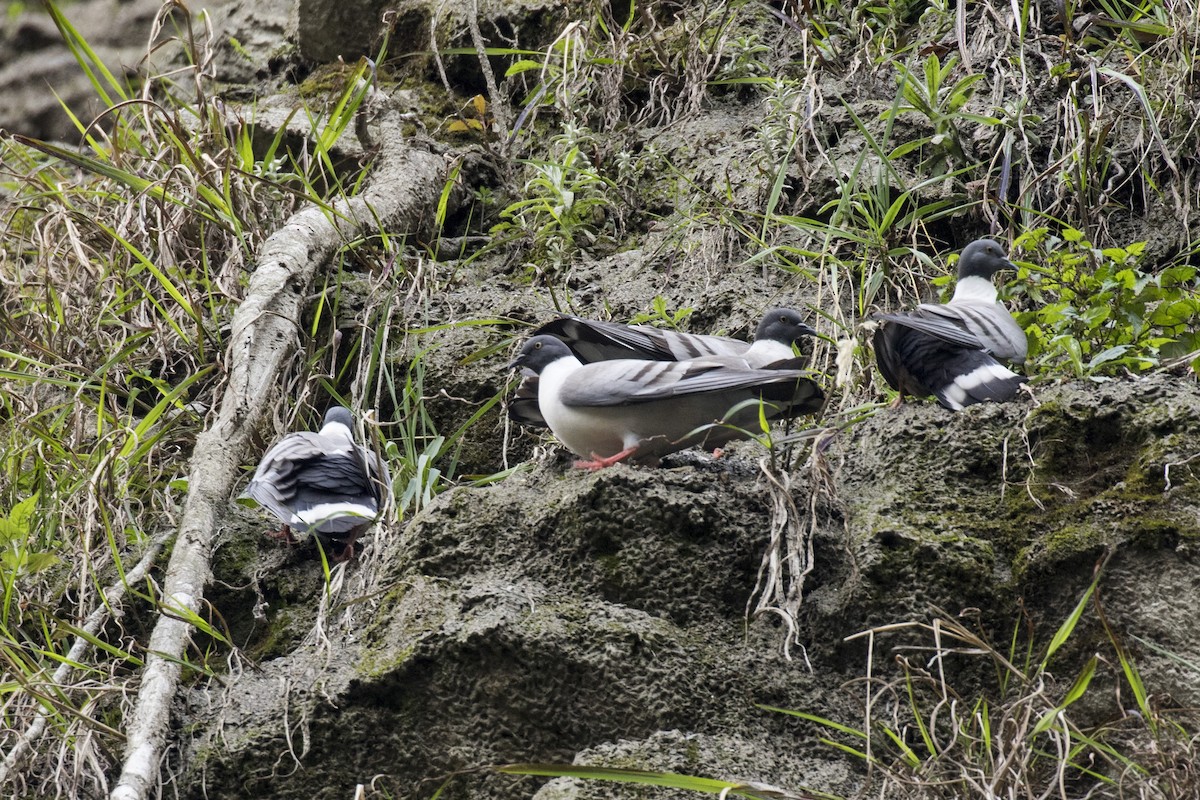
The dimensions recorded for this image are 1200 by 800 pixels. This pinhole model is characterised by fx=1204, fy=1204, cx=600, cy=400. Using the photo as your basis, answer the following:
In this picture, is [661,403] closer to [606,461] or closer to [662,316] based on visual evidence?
[606,461]

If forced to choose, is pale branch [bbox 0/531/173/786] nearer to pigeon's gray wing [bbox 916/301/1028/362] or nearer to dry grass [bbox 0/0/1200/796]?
dry grass [bbox 0/0/1200/796]

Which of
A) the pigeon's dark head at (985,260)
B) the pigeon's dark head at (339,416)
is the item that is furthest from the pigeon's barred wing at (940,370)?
the pigeon's dark head at (339,416)

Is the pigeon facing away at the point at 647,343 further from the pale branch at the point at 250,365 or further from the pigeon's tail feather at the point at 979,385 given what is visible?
the pale branch at the point at 250,365

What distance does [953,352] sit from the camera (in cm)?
350

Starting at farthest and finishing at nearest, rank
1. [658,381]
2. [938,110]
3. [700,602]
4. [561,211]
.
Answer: [561,211] → [938,110] → [658,381] → [700,602]

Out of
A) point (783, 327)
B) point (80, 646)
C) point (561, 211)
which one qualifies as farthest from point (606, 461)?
point (561, 211)

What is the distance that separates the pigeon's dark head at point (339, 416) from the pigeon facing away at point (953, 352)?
203 centimetres

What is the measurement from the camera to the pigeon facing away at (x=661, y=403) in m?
3.28

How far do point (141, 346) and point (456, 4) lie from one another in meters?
2.73

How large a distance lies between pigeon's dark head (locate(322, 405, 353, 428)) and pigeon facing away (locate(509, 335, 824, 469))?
1296mm

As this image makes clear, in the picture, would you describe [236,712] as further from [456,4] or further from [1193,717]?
[456,4]

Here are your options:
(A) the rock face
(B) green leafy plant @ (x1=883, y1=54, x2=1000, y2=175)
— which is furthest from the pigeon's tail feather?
(B) green leafy plant @ (x1=883, y1=54, x2=1000, y2=175)

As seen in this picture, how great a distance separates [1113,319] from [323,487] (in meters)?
2.58

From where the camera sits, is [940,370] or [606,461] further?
[940,370]
